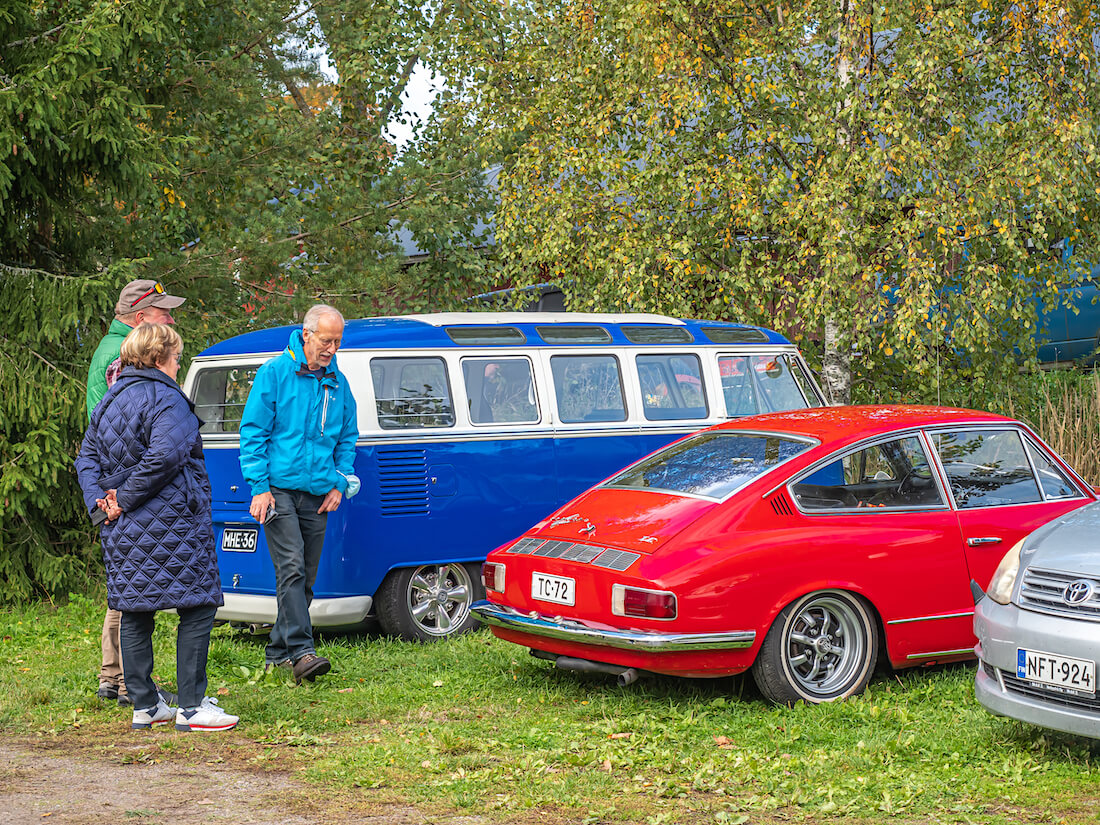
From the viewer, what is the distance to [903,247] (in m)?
11.7

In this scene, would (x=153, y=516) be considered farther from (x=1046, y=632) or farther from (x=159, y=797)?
(x=1046, y=632)

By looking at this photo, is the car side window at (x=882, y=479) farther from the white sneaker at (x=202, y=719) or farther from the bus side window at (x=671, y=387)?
the white sneaker at (x=202, y=719)

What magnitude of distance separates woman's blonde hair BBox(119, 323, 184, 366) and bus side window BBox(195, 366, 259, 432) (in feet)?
6.97

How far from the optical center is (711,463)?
6977 millimetres

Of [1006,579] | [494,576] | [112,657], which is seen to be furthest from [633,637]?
[112,657]

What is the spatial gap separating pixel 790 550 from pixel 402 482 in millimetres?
2934

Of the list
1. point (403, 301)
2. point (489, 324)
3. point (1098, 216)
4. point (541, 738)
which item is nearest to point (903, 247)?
point (1098, 216)

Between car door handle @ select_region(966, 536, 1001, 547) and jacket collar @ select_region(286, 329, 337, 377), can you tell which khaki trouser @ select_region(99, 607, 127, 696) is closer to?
jacket collar @ select_region(286, 329, 337, 377)

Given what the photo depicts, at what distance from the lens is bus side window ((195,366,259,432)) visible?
8312mm

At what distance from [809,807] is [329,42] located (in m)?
15.6

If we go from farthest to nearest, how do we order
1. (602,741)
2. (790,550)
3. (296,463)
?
1. (296,463)
2. (790,550)
3. (602,741)

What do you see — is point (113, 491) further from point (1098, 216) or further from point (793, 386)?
point (1098, 216)

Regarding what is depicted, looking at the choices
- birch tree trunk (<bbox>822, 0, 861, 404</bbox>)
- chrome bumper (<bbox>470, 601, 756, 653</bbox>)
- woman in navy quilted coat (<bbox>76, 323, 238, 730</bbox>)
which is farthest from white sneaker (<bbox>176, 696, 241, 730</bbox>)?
birch tree trunk (<bbox>822, 0, 861, 404</bbox>)

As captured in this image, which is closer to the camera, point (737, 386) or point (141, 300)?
point (141, 300)
